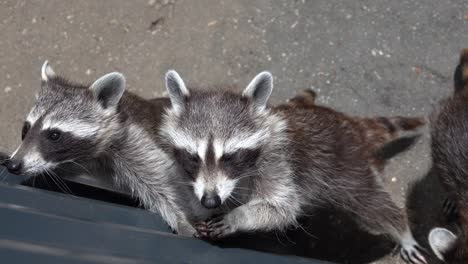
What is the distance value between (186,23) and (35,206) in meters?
2.14

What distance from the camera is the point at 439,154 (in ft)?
9.82

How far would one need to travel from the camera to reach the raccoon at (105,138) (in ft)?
9.00

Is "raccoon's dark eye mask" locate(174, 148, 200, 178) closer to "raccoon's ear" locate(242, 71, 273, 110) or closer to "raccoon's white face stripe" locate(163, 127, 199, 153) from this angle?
"raccoon's white face stripe" locate(163, 127, 199, 153)

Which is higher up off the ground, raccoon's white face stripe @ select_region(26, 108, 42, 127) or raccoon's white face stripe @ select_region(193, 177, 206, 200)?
raccoon's white face stripe @ select_region(26, 108, 42, 127)

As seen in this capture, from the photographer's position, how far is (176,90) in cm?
276

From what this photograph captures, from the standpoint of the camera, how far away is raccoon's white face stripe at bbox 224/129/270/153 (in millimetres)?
2609

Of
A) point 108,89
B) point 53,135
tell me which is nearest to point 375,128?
point 108,89

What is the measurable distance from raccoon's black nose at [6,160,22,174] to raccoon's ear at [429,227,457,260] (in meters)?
1.87

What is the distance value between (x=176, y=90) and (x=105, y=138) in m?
0.46

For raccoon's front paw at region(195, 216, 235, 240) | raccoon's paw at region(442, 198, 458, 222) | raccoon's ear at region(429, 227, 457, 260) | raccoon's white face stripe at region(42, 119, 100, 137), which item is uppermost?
raccoon's white face stripe at region(42, 119, 100, 137)

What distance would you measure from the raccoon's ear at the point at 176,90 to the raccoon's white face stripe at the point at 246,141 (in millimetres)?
338

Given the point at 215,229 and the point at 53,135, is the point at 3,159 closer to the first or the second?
the point at 53,135

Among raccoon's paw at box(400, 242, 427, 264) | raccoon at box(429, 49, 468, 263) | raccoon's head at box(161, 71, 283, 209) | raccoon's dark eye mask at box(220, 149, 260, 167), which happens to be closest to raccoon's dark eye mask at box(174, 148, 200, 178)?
raccoon's head at box(161, 71, 283, 209)

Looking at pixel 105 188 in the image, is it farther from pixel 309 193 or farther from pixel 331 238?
pixel 331 238
